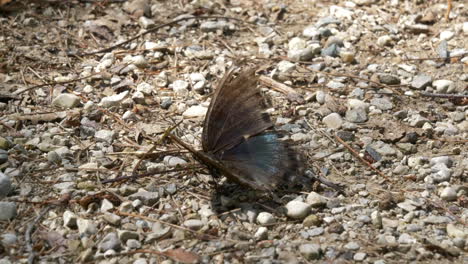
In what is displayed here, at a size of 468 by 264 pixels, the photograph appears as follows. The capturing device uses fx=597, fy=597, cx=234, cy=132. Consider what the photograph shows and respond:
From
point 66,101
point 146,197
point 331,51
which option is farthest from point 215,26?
point 146,197

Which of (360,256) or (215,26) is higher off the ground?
(215,26)

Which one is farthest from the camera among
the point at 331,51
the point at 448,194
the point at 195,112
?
the point at 331,51

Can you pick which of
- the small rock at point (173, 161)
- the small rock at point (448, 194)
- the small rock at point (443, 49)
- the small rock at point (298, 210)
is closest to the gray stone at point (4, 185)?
the small rock at point (173, 161)

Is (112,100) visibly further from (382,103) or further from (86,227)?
(382,103)

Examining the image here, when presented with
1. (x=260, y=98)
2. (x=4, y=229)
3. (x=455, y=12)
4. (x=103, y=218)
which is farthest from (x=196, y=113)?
(x=455, y=12)

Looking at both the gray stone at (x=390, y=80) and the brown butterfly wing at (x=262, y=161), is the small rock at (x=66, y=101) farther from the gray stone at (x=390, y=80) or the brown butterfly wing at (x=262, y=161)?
the gray stone at (x=390, y=80)

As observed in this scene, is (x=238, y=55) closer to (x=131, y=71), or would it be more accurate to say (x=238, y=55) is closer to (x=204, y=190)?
(x=131, y=71)

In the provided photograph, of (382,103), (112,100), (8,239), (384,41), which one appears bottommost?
(8,239)
